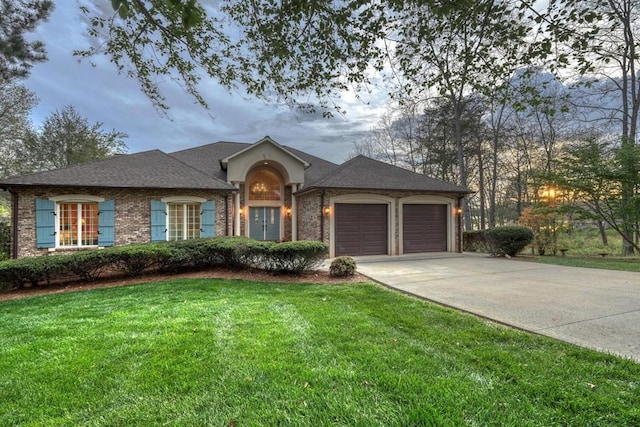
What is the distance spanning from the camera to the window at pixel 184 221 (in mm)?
12055

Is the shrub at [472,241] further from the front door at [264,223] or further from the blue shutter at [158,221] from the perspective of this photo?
the blue shutter at [158,221]

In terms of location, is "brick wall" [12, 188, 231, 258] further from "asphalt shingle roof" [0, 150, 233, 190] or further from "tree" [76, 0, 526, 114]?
"tree" [76, 0, 526, 114]

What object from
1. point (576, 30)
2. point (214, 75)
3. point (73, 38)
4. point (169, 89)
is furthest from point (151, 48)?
point (576, 30)

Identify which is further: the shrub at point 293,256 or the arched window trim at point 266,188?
the arched window trim at point 266,188

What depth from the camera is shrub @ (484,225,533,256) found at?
12568mm

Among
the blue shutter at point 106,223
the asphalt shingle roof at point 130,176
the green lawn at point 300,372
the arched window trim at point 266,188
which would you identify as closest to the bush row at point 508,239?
the green lawn at point 300,372

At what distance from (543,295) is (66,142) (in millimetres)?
28308

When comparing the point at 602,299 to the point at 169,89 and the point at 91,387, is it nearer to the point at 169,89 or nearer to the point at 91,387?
the point at 91,387

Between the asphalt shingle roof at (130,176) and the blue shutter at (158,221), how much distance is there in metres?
0.78

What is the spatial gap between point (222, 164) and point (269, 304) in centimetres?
1101

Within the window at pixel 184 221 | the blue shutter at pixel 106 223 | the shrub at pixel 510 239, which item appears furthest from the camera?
the shrub at pixel 510 239

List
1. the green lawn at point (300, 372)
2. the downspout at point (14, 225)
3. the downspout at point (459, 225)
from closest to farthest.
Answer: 1. the green lawn at point (300, 372)
2. the downspout at point (14, 225)
3. the downspout at point (459, 225)

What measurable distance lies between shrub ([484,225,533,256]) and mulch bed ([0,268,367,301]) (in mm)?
7664

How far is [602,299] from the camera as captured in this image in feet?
18.7
